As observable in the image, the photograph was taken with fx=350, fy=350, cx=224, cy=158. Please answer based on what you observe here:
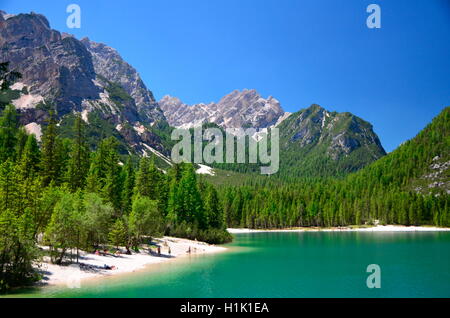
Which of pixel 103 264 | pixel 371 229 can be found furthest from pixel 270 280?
pixel 371 229

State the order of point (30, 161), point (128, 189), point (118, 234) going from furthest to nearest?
point (128, 189), point (30, 161), point (118, 234)

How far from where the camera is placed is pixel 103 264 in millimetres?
46719

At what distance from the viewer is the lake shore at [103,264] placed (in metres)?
38.0

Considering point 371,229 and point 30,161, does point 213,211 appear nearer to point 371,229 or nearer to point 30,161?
point 30,161

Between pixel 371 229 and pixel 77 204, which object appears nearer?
pixel 77 204

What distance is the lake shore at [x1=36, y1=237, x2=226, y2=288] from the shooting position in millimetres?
37969

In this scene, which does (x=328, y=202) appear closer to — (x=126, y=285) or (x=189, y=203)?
(x=189, y=203)

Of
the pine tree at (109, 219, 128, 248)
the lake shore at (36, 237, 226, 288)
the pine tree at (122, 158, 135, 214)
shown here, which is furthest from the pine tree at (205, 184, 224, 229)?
the pine tree at (109, 219, 128, 248)

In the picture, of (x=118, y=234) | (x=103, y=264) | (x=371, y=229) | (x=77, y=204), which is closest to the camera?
(x=77, y=204)

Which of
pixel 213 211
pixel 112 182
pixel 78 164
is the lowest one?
pixel 213 211

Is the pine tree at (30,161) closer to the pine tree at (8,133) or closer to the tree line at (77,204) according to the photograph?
the tree line at (77,204)

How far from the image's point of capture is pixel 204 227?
9600cm

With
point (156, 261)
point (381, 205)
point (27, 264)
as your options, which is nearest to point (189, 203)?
point (156, 261)

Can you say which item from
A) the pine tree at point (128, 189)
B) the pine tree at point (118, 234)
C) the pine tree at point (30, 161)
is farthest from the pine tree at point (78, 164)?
the pine tree at point (118, 234)
